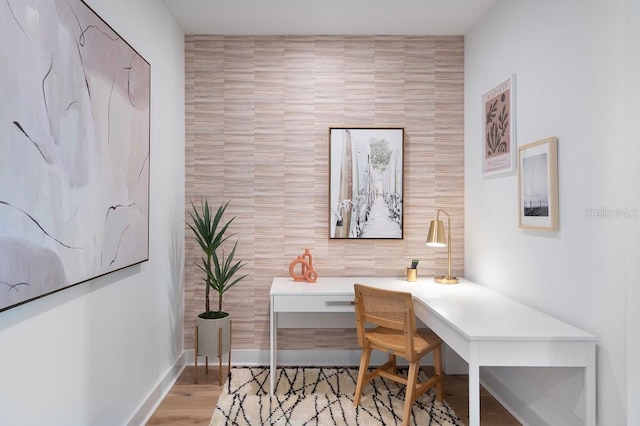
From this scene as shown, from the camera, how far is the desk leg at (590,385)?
178cm

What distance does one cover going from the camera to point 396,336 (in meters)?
2.53

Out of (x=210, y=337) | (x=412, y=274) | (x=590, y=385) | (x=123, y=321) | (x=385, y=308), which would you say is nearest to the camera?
(x=590, y=385)

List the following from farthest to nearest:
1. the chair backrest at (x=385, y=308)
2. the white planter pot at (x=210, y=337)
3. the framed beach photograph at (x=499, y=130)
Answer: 1. the white planter pot at (x=210, y=337)
2. the framed beach photograph at (x=499, y=130)
3. the chair backrest at (x=385, y=308)

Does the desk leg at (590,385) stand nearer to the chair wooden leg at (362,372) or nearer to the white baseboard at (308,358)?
the chair wooden leg at (362,372)

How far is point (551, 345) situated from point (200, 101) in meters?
2.96

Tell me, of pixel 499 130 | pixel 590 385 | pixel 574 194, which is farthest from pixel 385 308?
pixel 499 130

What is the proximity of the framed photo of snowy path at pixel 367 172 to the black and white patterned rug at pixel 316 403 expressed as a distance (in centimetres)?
130

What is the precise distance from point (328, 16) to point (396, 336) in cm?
237

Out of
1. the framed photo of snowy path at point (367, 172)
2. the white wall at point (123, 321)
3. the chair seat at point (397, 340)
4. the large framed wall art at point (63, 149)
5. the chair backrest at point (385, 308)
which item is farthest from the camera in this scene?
the framed photo of snowy path at point (367, 172)

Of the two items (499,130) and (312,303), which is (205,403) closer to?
(312,303)

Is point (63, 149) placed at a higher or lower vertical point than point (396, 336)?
higher

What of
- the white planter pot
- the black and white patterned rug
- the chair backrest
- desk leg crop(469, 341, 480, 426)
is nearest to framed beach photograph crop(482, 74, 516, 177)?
the chair backrest

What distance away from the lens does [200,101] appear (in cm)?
326

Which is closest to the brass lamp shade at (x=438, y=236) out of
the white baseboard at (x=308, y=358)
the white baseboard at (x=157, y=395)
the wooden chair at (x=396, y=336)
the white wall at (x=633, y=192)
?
the wooden chair at (x=396, y=336)
